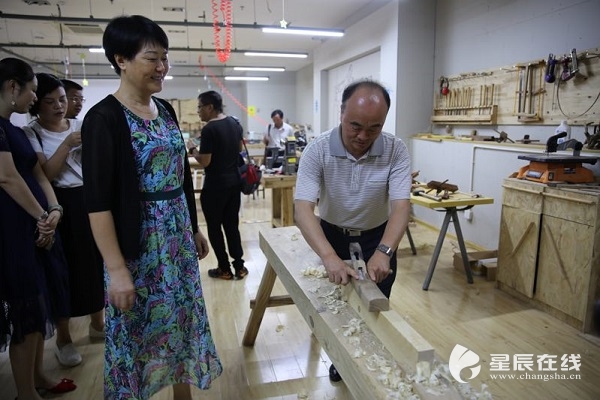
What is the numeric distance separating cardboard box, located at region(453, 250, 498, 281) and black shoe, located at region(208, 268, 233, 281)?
2.10 meters

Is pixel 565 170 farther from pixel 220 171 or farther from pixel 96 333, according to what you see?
pixel 96 333

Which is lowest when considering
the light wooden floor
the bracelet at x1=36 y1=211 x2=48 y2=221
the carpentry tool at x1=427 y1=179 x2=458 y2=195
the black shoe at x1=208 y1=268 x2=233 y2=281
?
the light wooden floor

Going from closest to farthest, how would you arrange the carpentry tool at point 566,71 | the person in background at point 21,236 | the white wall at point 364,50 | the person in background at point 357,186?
the person in background at point 357,186
the person in background at point 21,236
the carpentry tool at point 566,71
the white wall at point 364,50

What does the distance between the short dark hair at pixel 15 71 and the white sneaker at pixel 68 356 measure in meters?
1.47

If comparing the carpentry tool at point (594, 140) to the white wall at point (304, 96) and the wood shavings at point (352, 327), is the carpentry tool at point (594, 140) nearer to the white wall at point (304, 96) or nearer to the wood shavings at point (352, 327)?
the wood shavings at point (352, 327)

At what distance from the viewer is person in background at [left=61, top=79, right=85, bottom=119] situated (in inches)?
93.7

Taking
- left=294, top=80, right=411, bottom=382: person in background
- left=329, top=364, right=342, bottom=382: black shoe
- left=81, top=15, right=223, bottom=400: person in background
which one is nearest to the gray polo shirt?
left=294, top=80, right=411, bottom=382: person in background

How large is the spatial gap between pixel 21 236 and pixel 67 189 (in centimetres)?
50

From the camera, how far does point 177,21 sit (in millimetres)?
7289

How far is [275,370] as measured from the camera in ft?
7.38

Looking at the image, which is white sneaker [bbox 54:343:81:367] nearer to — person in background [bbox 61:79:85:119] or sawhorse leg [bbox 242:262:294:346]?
sawhorse leg [bbox 242:262:294:346]

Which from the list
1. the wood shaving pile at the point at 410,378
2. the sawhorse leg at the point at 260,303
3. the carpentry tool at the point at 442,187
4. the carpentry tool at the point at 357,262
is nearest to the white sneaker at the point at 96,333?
the sawhorse leg at the point at 260,303

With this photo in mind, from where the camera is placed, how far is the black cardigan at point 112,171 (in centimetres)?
121

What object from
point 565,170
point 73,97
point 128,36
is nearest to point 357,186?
point 128,36
